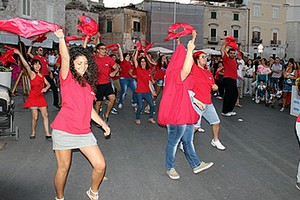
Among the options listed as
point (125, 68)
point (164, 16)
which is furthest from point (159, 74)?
point (164, 16)

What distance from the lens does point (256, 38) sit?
62.8m

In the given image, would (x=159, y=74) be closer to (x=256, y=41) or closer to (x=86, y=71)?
(x=86, y=71)

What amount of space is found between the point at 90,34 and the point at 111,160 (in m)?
2.17

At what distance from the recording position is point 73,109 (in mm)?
4164

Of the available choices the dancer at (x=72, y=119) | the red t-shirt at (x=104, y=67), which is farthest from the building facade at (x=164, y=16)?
the dancer at (x=72, y=119)

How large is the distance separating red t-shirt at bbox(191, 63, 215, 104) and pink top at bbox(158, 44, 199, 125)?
146 cm

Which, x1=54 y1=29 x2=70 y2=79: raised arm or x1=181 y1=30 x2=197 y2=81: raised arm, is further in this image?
x1=181 y1=30 x2=197 y2=81: raised arm

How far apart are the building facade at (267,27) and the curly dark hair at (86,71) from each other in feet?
197

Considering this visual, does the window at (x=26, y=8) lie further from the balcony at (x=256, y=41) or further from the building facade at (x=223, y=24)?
the balcony at (x=256, y=41)

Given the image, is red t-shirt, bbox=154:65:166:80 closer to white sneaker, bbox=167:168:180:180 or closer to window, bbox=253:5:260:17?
white sneaker, bbox=167:168:180:180

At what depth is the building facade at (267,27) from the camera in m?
62.5

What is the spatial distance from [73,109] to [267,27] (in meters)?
64.6

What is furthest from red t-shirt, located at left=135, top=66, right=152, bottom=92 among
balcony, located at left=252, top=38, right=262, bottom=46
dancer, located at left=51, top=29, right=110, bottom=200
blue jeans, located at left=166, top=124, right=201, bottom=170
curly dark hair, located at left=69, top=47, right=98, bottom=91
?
balcony, located at left=252, top=38, right=262, bottom=46

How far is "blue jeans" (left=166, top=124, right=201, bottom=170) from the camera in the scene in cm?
547
